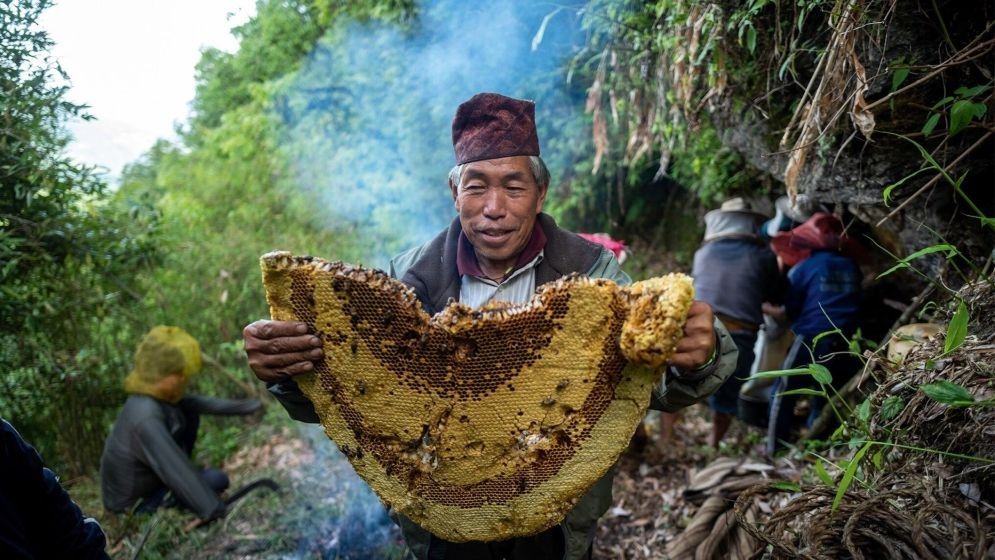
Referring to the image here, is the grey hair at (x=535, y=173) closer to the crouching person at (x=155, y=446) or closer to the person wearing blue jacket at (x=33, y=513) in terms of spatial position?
the person wearing blue jacket at (x=33, y=513)

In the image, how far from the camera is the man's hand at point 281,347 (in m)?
1.66

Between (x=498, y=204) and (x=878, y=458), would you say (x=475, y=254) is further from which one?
(x=878, y=458)

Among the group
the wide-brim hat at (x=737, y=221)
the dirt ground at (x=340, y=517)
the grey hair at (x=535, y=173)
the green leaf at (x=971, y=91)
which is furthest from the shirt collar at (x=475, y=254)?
the wide-brim hat at (x=737, y=221)

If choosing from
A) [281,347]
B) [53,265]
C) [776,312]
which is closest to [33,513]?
[281,347]

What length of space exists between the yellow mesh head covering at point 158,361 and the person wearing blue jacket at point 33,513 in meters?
2.53

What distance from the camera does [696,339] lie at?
4.97 ft

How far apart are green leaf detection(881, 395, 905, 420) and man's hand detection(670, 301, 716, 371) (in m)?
0.81

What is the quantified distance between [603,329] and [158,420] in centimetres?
379

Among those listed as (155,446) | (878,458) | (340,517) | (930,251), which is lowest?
(340,517)

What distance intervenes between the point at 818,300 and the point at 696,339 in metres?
3.11

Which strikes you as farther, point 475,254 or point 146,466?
point 146,466

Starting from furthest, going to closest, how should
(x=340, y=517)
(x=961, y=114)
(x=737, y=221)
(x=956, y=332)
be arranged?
(x=737, y=221), (x=340, y=517), (x=961, y=114), (x=956, y=332)

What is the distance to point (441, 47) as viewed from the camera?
609cm

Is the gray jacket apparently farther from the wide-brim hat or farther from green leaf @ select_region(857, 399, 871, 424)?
the wide-brim hat
